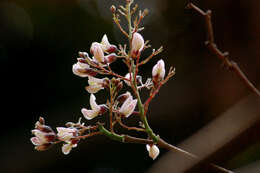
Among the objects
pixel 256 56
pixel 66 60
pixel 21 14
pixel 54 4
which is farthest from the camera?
pixel 21 14

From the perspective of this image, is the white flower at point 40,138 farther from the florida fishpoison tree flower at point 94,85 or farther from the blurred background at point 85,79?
the blurred background at point 85,79

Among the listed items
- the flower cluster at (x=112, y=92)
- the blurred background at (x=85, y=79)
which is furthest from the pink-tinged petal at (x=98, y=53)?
the blurred background at (x=85, y=79)

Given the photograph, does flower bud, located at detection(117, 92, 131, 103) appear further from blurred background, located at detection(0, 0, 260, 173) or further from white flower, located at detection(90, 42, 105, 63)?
blurred background, located at detection(0, 0, 260, 173)

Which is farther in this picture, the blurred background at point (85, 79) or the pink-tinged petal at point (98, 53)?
the blurred background at point (85, 79)

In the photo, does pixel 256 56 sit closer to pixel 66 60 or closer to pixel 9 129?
pixel 66 60

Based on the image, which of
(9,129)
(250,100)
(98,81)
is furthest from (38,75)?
(250,100)

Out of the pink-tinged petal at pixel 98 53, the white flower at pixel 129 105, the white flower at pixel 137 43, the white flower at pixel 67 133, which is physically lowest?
the white flower at pixel 129 105

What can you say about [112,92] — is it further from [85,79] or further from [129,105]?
[85,79]

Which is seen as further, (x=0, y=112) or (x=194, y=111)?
(x=0, y=112)
